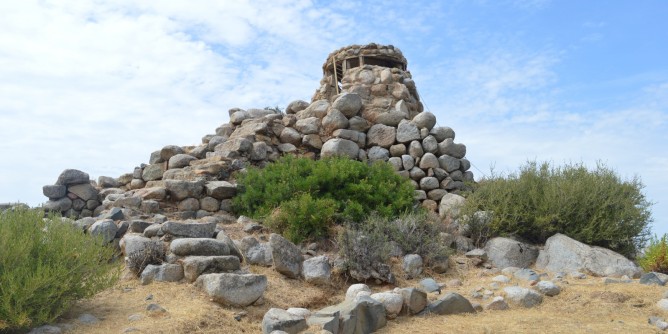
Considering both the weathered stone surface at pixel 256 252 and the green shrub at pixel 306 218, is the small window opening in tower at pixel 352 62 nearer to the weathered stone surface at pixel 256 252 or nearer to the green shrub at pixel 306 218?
the green shrub at pixel 306 218

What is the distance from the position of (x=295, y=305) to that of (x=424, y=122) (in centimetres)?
635

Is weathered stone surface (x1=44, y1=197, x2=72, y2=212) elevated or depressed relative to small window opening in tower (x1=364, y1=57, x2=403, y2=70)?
depressed

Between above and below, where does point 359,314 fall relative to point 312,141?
below

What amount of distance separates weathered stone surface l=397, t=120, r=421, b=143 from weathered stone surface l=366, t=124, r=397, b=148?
14cm

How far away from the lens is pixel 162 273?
640 cm

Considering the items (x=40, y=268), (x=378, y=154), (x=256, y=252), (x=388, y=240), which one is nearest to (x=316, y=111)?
(x=378, y=154)

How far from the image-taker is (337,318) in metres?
5.47

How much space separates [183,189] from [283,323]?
17.6 ft

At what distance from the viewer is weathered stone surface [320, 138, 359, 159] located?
1105cm

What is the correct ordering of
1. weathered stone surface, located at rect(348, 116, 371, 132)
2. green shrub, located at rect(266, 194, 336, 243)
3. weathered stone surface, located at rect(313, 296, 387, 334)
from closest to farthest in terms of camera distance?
weathered stone surface, located at rect(313, 296, 387, 334) < green shrub, located at rect(266, 194, 336, 243) < weathered stone surface, located at rect(348, 116, 371, 132)

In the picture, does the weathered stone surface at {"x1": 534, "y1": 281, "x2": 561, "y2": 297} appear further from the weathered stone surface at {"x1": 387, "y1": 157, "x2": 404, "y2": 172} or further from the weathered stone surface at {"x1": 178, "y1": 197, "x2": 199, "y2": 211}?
the weathered stone surface at {"x1": 178, "y1": 197, "x2": 199, "y2": 211}

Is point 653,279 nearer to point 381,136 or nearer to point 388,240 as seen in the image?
point 388,240

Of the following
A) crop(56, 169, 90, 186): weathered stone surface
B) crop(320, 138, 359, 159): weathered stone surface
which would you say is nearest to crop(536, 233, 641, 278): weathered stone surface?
crop(320, 138, 359, 159): weathered stone surface

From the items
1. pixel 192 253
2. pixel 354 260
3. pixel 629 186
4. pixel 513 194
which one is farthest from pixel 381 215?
pixel 629 186
